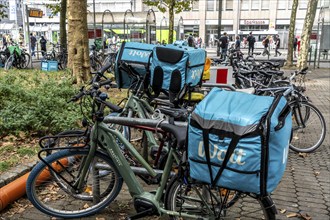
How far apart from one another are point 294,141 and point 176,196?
11.2 feet

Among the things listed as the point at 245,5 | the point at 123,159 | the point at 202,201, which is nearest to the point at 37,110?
the point at 123,159

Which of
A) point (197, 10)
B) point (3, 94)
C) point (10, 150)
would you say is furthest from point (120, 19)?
point (197, 10)

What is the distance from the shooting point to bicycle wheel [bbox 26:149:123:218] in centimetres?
324

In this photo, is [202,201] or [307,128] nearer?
[202,201]

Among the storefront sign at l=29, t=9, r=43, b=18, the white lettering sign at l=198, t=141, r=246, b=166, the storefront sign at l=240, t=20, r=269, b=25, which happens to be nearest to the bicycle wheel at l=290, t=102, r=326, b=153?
the white lettering sign at l=198, t=141, r=246, b=166

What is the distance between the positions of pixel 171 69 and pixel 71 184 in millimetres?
1852

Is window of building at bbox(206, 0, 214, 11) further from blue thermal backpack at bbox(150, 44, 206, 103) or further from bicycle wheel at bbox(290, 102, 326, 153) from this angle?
blue thermal backpack at bbox(150, 44, 206, 103)

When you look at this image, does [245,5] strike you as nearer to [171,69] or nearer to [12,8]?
[12,8]

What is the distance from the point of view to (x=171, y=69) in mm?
4469

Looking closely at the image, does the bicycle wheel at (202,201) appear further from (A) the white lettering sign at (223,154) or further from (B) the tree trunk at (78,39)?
(B) the tree trunk at (78,39)

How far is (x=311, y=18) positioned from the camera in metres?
15.3

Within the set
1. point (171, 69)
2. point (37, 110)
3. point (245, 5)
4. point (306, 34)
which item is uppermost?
point (245, 5)

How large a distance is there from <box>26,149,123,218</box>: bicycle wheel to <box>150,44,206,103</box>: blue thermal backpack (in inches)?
60.5

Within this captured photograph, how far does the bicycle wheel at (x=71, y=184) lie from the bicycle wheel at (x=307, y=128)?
3202 millimetres
